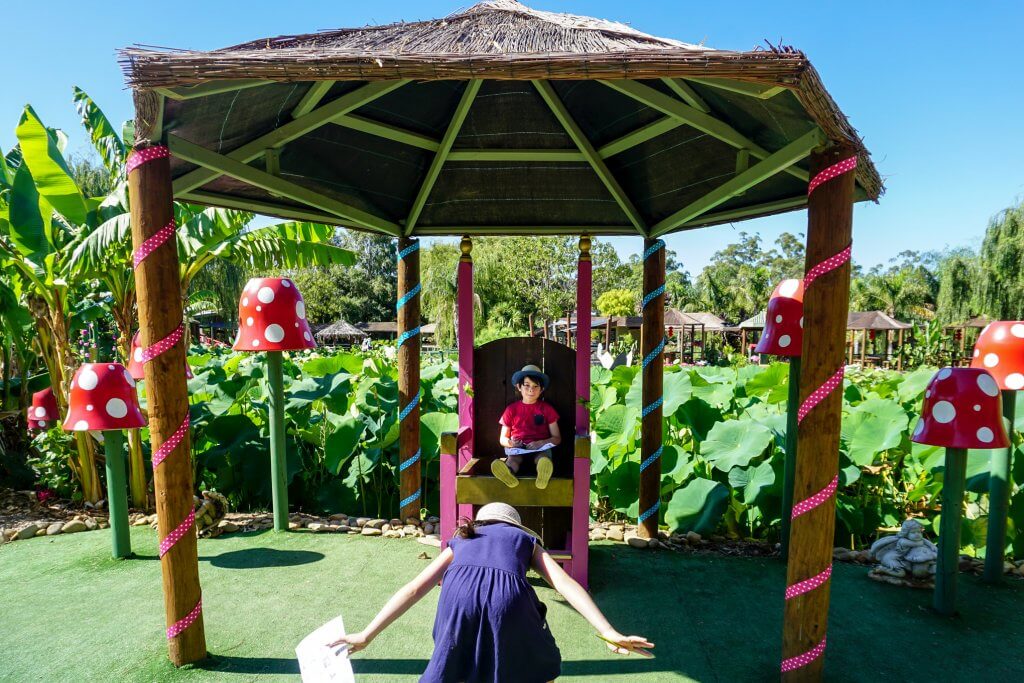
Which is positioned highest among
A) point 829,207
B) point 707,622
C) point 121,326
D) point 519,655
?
point 829,207

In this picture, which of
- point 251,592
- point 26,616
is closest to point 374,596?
point 251,592

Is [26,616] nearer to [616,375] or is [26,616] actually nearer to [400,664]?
[400,664]

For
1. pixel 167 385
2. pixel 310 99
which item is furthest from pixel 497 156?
pixel 167 385

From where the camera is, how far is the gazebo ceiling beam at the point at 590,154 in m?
3.60

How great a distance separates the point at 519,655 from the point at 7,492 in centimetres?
599

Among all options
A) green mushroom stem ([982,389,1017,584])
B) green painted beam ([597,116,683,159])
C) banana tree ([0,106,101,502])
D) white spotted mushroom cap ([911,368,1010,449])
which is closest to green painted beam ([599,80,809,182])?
green painted beam ([597,116,683,159])

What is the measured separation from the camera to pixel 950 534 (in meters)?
3.24

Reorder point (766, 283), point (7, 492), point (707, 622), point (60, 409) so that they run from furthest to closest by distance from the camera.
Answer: point (766, 283), point (7, 492), point (60, 409), point (707, 622)

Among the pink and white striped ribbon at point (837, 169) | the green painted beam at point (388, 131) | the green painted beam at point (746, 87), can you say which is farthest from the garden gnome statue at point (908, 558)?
the green painted beam at point (388, 131)

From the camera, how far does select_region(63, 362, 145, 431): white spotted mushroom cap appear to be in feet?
12.3

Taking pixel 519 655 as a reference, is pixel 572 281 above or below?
above

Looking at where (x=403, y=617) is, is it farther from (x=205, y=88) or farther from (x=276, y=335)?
(x=205, y=88)

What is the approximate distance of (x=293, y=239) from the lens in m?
6.90

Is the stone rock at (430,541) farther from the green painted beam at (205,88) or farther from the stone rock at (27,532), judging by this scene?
the green painted beam at (205,88)
